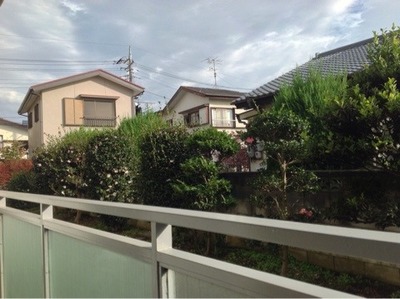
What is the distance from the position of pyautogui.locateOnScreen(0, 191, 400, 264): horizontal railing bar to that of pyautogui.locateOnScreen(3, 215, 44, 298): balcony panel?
1.59m

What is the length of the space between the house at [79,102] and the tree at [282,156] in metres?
14.8

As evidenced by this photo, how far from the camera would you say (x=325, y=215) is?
384cm

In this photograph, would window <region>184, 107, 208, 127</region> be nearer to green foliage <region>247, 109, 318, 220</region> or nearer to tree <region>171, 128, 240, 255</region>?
tree <region>171, 128, 240, 255</region>

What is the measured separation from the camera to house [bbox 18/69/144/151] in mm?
18828

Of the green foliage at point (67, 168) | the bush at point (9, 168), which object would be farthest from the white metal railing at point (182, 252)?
the bush at point (9, 168)

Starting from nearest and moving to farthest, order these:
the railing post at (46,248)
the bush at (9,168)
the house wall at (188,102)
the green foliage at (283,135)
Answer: the railing post at (46,248)
the green foliage at (283,135)
the bush at (9,168)
the house wall at (188,102)

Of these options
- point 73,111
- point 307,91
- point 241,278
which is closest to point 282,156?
point 307,91

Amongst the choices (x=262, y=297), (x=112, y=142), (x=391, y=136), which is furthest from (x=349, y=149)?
(x=112, y=142)

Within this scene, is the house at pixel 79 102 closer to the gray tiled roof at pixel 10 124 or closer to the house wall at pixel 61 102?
the house wall at pixel 61 102

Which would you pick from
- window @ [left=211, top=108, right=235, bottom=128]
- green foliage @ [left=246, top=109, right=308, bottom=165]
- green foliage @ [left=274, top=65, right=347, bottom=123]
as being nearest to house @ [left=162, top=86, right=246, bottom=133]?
window @ [left=211, top=108, right=235, bottom=128]

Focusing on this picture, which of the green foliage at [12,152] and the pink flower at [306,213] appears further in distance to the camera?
the green foliage at [12,152]

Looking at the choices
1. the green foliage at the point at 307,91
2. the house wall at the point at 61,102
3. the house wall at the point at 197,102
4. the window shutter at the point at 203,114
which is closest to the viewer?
the green foliage at the point at 307,91

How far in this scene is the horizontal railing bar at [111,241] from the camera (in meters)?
1.57

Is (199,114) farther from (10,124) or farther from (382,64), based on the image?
(382,64)
